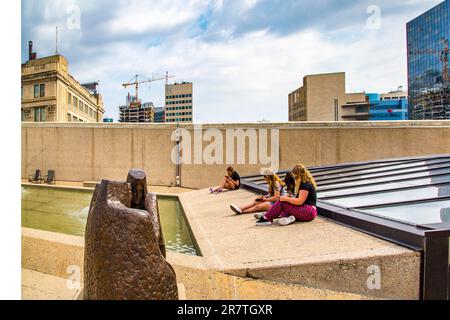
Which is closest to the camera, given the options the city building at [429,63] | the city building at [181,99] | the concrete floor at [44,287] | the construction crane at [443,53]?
the concrete floor at [44,287]

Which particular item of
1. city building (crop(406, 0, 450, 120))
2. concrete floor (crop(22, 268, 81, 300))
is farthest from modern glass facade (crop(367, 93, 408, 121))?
concrete floor (crop(22, 268, 81, 300))

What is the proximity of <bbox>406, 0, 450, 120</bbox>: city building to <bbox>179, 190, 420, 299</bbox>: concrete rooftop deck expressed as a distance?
61.2 metres

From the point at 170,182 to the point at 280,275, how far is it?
16.0 m

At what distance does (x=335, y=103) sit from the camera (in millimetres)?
58000

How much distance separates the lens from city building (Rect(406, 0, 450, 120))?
2216 inches

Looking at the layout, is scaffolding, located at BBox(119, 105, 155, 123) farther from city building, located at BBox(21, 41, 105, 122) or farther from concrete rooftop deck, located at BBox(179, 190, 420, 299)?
concrete rooftop deck, located at BBox(179, 190, 420, 299)

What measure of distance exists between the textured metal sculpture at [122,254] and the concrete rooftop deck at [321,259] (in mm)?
1333

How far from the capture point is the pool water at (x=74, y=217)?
6733mm

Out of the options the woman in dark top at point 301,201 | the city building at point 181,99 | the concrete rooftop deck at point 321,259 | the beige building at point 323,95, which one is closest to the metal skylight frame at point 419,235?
the concrete rooftop deck at point 321,259

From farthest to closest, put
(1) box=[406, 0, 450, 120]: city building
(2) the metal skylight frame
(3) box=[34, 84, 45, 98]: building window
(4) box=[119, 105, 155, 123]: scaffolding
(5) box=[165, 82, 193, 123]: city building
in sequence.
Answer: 1. (4) box=[119, 105, 155, 123]: scaffolding
2. (5) box=[165, 82, 193, 123]: city building
3. (1) box=[406, 0, 450, 120]: city building
4. (3) box=[34, 84, 45, 98]: building window
5. (2) the metal skylight frame

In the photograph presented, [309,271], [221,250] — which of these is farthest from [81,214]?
[309,271]

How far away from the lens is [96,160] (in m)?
19.3

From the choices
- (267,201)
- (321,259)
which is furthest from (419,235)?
(267,201)

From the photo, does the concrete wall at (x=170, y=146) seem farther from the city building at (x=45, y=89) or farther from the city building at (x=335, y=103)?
the city building at (x=335, y=103)
